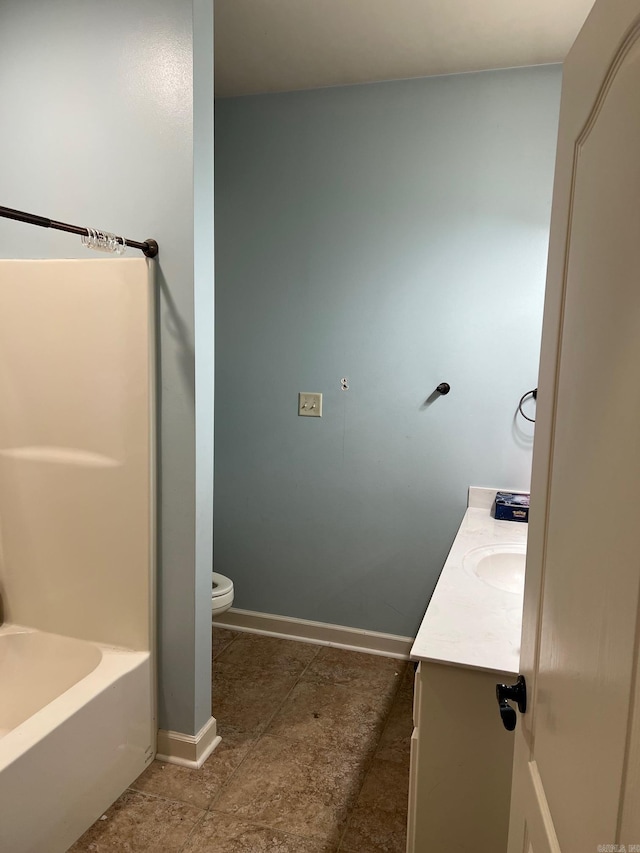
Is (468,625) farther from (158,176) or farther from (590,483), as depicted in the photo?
(158,176)

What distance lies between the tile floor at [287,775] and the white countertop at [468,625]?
0.79 m

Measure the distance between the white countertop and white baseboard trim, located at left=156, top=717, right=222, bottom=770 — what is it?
106 centimetres

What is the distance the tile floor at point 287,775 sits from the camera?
1.82m

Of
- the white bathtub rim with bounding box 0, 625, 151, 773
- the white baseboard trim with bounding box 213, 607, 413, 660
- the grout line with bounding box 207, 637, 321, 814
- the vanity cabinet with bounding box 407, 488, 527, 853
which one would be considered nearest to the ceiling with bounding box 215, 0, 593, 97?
the vanity cabinet with bounding box 407, 488, 527, 853

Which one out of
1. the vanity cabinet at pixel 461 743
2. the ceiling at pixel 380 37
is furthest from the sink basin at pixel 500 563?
the ceiling at pixel 380 37

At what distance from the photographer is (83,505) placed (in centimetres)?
208

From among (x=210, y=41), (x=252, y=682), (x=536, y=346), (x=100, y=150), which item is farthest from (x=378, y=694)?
(x=210, y=41)

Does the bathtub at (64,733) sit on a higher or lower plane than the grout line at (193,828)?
higher

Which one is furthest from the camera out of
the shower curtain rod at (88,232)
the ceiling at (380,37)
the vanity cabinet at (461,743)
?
the ceiling at (380,37)

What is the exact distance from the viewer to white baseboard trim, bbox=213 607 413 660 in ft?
9.65

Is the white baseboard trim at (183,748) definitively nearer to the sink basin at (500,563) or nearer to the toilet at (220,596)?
the toilet at (220,596)

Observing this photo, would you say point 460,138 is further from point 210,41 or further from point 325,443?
point 325,443

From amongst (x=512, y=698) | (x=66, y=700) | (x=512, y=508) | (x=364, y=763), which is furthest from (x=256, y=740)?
(x=512, y=698)

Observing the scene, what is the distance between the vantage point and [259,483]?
10.0ft
